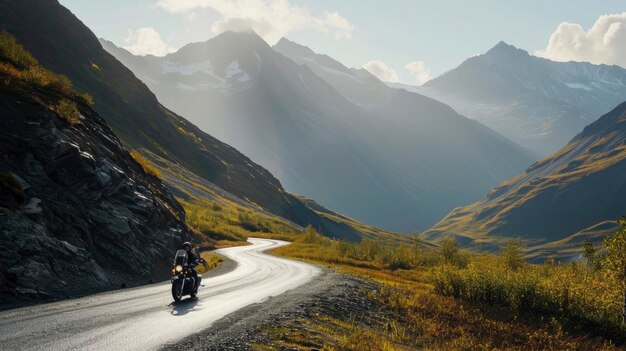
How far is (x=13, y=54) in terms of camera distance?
34.4 metres

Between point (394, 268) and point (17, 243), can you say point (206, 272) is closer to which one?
point (17, 243)

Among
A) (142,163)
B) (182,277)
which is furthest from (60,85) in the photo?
(182,277)

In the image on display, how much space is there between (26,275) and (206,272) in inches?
695

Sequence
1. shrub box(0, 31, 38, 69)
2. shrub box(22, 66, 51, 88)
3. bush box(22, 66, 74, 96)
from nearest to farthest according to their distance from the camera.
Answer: shrub box(22, 66, 51, 88) → bush box(22, 66, 74, 96) → shrub box(0, 31, 38, 69)

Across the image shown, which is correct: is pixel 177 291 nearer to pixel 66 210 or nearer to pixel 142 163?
pixel 66 210

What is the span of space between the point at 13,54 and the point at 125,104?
10741 cm

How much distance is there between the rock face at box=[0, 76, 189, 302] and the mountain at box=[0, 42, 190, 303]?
2.0 inches

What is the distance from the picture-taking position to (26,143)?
24734 millimetres

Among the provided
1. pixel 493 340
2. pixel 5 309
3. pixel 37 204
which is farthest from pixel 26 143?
pixel 493 340

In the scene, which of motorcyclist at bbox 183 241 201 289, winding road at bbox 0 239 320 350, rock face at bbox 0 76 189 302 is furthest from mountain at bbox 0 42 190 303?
motorcyclist at bbox 183 241 201 289

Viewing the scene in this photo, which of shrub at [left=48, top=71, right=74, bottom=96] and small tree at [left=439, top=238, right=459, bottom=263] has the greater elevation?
shrub at [left=48, top=71, right=74, bottom=96]

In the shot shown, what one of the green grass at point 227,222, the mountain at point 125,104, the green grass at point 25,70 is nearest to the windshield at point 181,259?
the green grass at point 25,70

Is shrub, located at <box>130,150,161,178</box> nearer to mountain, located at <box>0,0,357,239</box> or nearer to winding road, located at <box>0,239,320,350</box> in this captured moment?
winding road, located at <box>0,239,320,350</box>

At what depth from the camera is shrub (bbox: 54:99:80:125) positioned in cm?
2983
